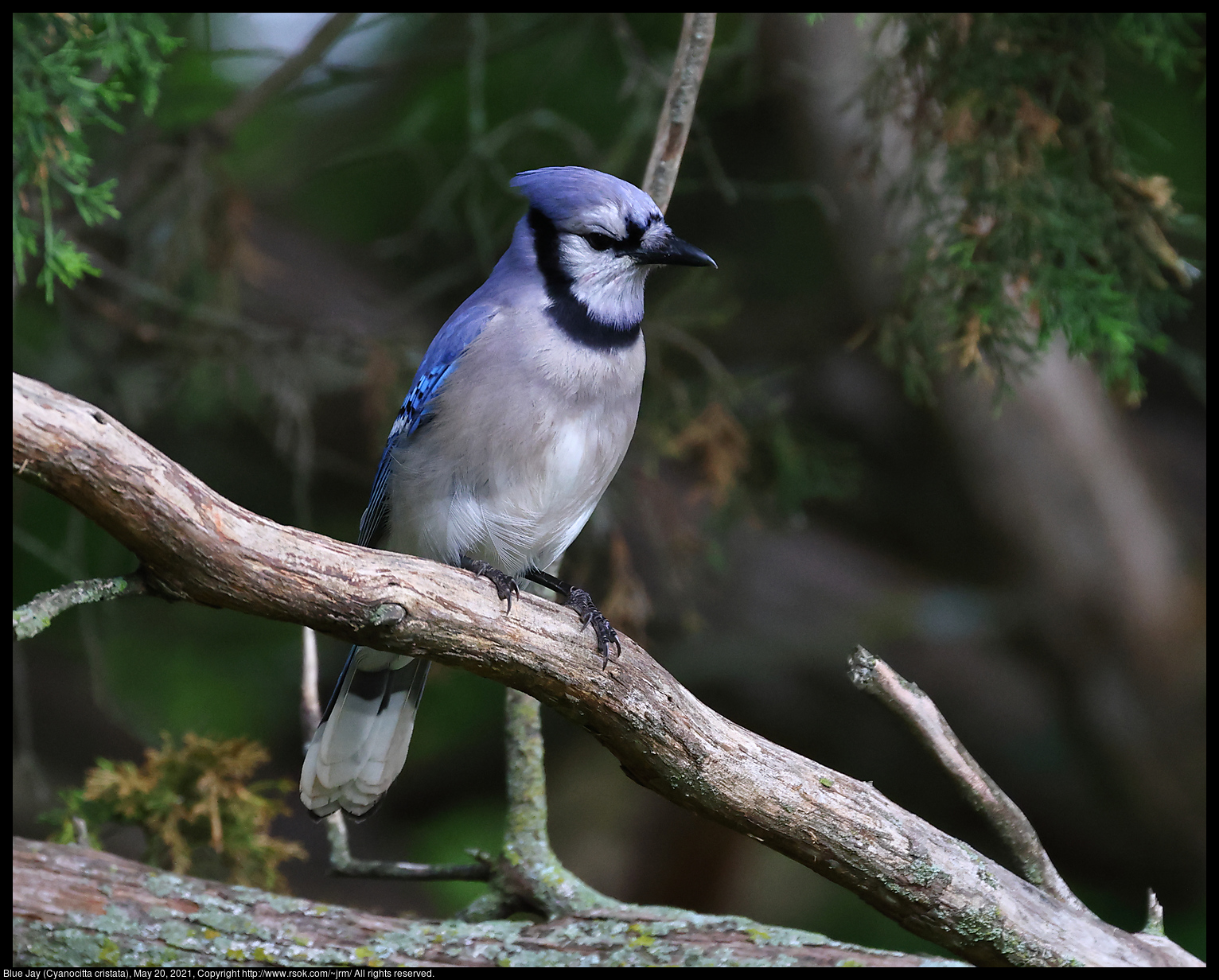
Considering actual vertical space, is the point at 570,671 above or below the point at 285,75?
below

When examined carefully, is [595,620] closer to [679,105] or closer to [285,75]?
[679,105]

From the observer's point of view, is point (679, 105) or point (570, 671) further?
point (679, 105)

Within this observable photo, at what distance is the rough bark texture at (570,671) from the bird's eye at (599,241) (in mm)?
823

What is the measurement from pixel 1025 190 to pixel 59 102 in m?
2.08

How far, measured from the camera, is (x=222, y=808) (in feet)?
8.11

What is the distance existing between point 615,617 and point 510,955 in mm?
1156

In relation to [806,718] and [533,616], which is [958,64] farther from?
[806,718]

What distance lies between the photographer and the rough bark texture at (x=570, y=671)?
141 centimetres

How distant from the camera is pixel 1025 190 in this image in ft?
7.97

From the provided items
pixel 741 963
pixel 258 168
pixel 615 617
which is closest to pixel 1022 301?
pixel 615 617

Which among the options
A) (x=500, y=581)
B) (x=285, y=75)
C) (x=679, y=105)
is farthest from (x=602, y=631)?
(x=285, y=75)

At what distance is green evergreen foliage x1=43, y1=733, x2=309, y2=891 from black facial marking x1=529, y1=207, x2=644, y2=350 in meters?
1.16

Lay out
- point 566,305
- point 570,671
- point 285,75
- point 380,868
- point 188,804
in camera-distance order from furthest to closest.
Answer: point 285,75, point 188,804, point 380,868, point 566,305, point 570,671

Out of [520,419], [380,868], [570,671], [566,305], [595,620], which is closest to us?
[570,671]
